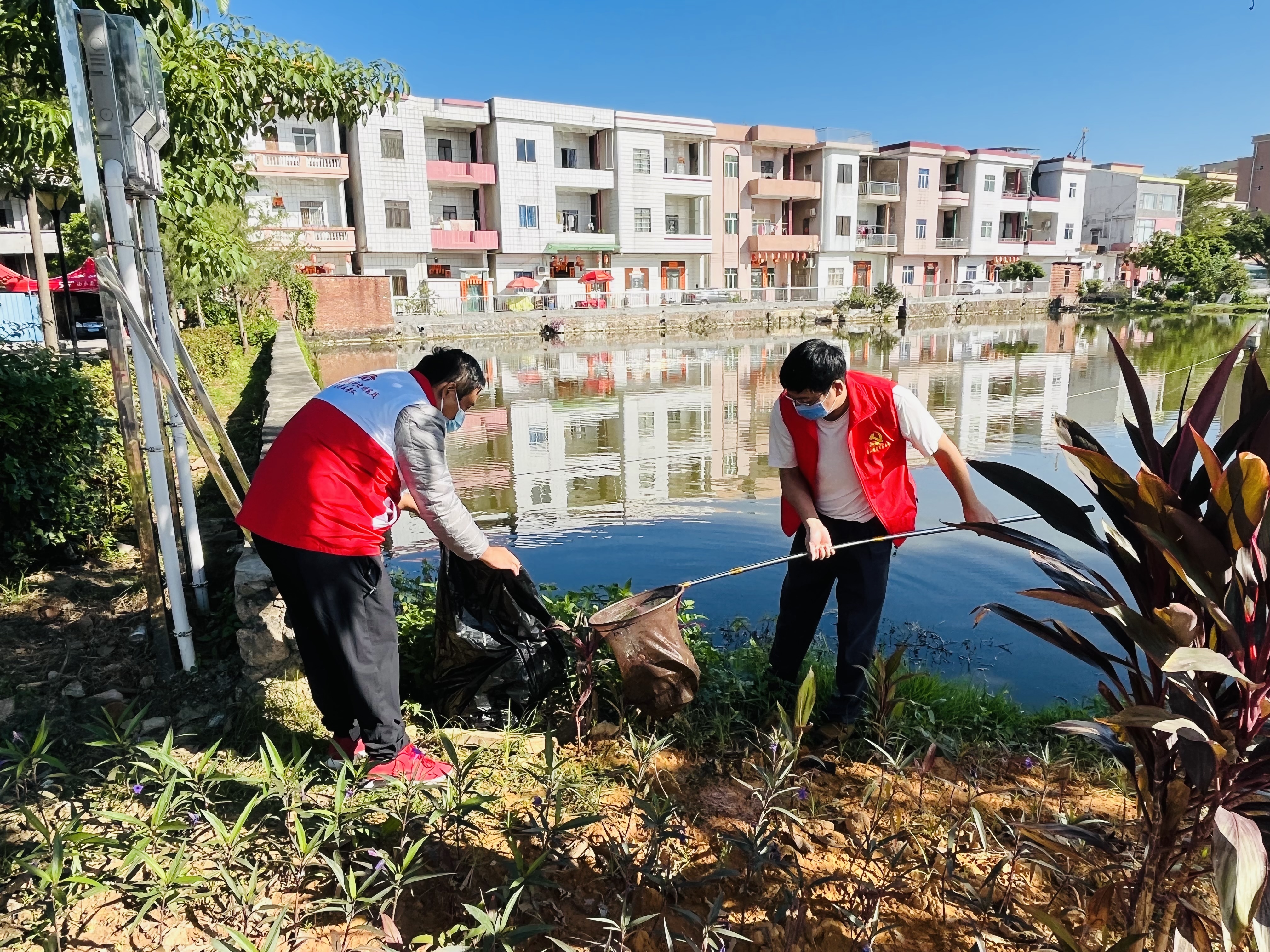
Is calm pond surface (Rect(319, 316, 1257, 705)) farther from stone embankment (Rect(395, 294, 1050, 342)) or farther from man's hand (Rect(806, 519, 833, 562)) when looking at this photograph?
stone embankment (Rect(395, 294, 1050, 342))

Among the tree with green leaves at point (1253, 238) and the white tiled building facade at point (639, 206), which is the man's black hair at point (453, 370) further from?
the tree with green leaves at point (1253, 238)

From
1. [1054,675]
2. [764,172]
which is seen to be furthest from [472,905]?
[764,172]

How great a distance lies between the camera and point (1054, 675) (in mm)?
4086

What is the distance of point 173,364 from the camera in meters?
3.47

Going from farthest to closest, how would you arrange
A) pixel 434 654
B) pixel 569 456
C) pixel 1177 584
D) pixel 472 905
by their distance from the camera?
pixel 569 456
pixel 434 654
pixel 472 905
pixel 1177 584

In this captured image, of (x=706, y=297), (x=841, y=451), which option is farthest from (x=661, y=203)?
(x=841, y=451)

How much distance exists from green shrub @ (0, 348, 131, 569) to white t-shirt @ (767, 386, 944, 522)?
3295 millimetres

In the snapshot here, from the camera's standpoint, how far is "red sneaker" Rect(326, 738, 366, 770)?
8.39 ft

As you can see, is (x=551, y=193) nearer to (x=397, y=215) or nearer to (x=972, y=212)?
(x=397, y=215)

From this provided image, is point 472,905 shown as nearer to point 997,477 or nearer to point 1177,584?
point 997,477

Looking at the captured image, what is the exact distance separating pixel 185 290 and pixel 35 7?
12329 mm

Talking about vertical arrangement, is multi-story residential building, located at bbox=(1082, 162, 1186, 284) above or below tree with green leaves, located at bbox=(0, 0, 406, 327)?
above

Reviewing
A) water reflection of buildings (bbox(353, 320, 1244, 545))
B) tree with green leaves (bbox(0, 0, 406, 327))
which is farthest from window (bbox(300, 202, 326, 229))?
tree with green leaves (bbox(0, 0, 406, 327))

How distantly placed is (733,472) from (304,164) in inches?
1179
